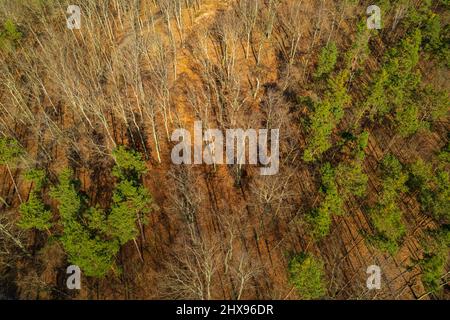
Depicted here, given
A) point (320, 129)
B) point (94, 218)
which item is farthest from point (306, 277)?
point (94, 218)

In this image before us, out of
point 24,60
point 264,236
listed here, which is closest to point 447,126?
point 264,236

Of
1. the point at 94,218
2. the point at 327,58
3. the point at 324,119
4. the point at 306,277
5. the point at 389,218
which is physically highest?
the point at 327,58

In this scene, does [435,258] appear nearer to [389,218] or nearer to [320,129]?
[389,218]

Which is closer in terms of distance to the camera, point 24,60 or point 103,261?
point 103,261

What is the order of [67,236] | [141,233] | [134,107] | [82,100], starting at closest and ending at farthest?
[67,236] → [141,233] → [82,100] → [134,107]

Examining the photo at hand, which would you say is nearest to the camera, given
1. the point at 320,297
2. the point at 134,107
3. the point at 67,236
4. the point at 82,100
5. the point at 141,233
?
the point at 67,236
